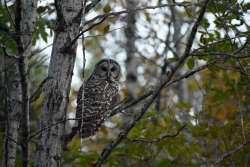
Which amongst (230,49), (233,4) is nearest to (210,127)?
(230,49)

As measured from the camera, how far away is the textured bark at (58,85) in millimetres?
3787

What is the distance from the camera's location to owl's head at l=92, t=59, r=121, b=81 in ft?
22.4

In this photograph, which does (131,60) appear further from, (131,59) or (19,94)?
(19,94)

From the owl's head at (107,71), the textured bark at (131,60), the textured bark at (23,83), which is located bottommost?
the textured bark at (23,83)

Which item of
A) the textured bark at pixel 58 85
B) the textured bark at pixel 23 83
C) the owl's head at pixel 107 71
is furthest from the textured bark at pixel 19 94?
the owl's head at pixel 107 71

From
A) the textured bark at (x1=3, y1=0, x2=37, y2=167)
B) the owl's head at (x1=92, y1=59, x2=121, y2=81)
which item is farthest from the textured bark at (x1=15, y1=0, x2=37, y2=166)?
the owl's head at (x1=92, y1=59, x2=121, y2=81)

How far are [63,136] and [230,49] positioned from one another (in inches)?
56.8

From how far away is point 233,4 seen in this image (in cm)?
391

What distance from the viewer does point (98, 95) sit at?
6.38 m

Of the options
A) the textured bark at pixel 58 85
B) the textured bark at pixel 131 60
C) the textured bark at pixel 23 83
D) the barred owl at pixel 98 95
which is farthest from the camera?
the textured bark at pixel 131 60

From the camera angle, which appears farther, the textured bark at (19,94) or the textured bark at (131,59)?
the textured bark at (131,59)

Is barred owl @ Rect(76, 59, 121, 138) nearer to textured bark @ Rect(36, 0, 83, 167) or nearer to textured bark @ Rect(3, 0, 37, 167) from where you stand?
textured bark @ Rect(3, 0, 37, 167)

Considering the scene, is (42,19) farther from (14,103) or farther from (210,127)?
(210,127)

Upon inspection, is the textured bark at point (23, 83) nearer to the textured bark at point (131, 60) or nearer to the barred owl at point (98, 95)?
the barred owl at point (98, 95)
